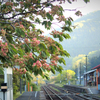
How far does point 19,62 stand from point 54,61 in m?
1.09

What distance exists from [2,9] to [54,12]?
2.49 metres

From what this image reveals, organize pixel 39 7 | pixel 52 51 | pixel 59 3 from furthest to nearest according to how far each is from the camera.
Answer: pixel 39 7
pixel 59 3
pixel 52 51

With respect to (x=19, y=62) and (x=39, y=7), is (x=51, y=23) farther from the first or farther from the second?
(x=19, y=62)

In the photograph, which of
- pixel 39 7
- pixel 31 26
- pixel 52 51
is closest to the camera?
pixel 52 51

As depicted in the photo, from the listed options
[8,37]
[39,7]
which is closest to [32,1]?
[39,7]

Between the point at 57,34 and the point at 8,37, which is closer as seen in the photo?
the point at 57,34

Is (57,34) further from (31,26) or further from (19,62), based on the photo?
(31,26)

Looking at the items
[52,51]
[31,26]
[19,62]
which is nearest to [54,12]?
[52,51]

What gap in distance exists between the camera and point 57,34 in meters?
6.65

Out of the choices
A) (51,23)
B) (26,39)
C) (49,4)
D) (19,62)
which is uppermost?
(49,4)

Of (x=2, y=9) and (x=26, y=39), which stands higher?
(x=2, y=9)

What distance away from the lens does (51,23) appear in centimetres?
675

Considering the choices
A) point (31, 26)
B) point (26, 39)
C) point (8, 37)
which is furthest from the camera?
point (31, 26)

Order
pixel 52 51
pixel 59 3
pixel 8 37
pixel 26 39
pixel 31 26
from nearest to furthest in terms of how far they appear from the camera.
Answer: pixel 52 51
pixel 26 39
pixel 59 3
pixel 8 37
pixel 31 26
